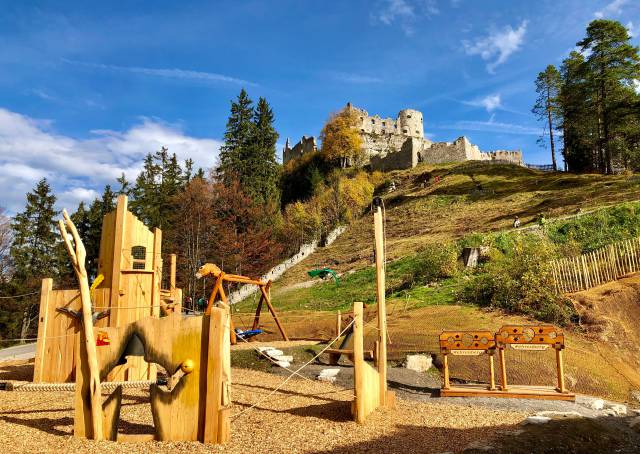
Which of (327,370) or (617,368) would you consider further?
(617,368)

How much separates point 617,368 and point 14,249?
33527 millimetres

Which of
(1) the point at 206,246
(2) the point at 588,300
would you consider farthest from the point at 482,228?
(1) the point at 206,246

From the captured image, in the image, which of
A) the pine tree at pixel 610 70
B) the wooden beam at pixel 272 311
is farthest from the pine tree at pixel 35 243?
the pine tree at pixel 610 70

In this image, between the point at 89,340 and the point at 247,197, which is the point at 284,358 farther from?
the point at 247,197

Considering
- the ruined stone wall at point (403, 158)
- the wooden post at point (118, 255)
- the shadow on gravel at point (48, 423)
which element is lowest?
the shadow on gravel at point (48, 423)

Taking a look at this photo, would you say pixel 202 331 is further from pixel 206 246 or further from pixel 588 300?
pixel 206 246

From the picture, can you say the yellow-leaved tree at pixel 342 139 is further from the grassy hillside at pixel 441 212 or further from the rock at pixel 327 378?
the rock at pixel 327 378

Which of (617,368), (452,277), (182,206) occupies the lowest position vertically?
(617,368)

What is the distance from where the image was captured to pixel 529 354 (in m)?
10.5

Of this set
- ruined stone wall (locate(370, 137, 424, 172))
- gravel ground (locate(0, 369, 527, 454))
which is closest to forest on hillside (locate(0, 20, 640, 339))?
ruined stone wall (locate(370, 137, 424, 172))

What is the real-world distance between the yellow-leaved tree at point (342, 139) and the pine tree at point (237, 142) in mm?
18739

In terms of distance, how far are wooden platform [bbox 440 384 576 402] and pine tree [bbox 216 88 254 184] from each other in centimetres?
3019

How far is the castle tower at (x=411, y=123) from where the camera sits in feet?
225

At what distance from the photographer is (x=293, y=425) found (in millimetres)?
6156
